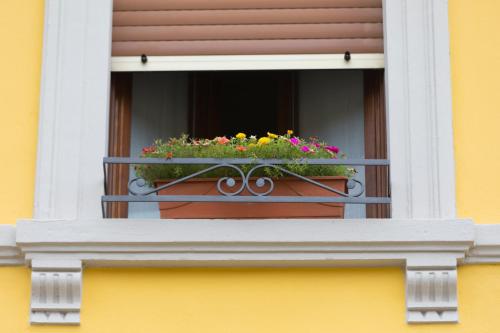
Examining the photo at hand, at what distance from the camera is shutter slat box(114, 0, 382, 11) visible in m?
6.91

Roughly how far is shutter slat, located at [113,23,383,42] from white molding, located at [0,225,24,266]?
125 centimetres

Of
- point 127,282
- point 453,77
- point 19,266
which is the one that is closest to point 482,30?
point 453,77

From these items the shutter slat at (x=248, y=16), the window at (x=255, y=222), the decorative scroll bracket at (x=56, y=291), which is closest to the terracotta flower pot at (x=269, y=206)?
the window at (x=255, y=222)

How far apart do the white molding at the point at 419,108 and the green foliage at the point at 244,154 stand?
319 mm

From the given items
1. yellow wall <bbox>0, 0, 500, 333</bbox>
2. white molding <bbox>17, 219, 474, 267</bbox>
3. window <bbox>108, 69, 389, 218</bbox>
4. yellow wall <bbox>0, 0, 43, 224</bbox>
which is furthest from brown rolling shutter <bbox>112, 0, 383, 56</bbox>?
white molding <bbox>17, 219, 474, 267</bbox>

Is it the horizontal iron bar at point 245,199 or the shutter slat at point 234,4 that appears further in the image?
the shutter slat at point 234,4

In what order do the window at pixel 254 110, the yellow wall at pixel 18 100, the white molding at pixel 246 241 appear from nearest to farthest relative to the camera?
1. the white molding at pixel 246 241
2. the yellow wall at pixel 18 100
3. the window at pixel 254 110

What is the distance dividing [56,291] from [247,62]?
1.63 m

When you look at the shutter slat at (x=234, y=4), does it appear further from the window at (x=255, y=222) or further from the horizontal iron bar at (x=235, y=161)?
the horizontal iron bar at (x=235, y=161)

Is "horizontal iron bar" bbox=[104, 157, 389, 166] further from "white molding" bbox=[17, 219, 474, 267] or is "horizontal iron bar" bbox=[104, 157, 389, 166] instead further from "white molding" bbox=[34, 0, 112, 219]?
"white molding" bbox=[17, 219, 474, 267]

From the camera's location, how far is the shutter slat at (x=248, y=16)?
689cm

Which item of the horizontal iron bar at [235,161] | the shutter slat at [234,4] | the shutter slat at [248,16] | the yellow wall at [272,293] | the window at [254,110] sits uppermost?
the shutter slat at [234,4]

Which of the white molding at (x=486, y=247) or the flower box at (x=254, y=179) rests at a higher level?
the flower box at (x=254, y=179)

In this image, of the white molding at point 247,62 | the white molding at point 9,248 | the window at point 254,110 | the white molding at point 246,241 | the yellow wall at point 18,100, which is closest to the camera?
the white molding at point 246,241
